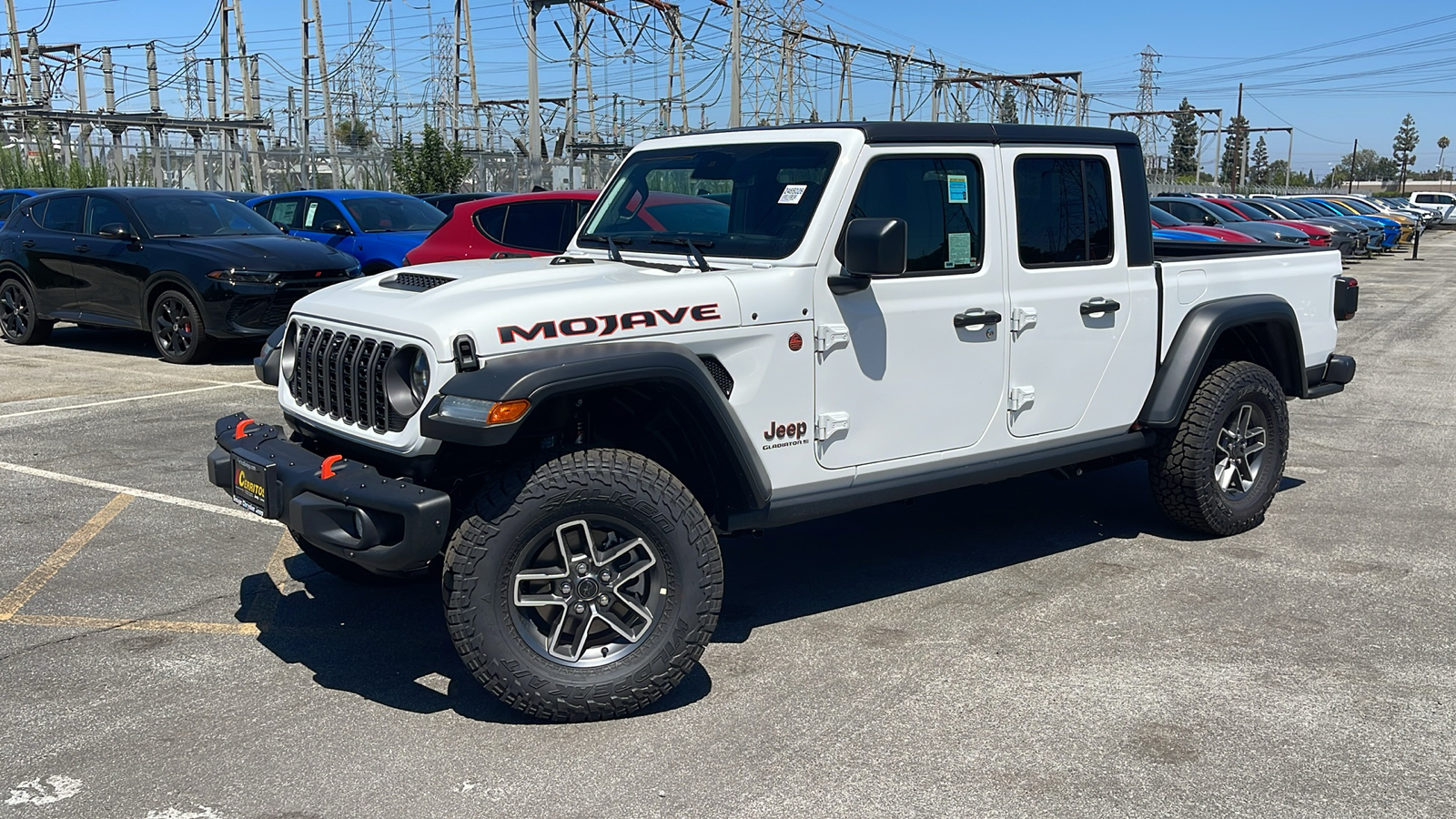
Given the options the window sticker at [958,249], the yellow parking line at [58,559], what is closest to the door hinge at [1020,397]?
the window sticker at [958,249]

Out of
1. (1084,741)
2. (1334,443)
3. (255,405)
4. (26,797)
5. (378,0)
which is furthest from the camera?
(378,0)

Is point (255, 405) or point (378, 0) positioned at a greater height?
point (378, 0)

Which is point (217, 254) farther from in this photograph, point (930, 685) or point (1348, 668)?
point (1348, 668)

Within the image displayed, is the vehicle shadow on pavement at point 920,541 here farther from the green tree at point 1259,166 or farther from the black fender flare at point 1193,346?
the green tree at point 1259,166

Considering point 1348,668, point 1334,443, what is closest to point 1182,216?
point 1334,443

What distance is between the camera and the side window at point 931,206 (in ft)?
15.5

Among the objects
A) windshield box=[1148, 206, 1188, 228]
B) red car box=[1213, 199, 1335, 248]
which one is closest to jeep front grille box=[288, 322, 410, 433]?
windshield box=[1148, 206, 1188, 228]

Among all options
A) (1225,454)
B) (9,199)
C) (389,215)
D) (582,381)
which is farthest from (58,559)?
(9,199)

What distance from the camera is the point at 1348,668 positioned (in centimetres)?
445

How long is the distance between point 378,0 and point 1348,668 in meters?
44.6

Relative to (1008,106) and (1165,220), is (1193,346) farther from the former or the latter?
(1008,106)

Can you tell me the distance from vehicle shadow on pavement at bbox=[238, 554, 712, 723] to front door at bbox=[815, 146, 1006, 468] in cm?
114

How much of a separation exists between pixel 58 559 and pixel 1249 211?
89.0 ft

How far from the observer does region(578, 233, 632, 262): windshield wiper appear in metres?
4.98
